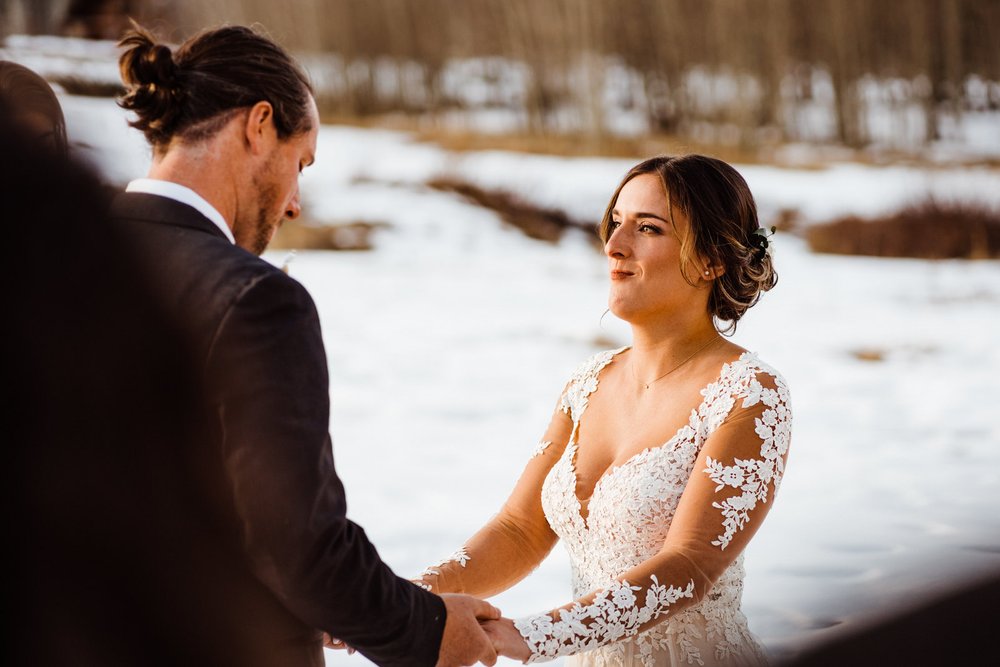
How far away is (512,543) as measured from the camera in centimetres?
268

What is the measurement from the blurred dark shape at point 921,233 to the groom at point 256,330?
1249 cm

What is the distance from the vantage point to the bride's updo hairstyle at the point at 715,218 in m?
2.48

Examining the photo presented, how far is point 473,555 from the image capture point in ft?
8.52

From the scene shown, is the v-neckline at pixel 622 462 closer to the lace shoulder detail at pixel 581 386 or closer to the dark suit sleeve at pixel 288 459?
the lace shoulder detail at pixel 581 386

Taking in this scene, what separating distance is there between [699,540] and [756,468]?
191 mm

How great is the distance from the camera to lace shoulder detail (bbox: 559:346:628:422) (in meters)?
2.74

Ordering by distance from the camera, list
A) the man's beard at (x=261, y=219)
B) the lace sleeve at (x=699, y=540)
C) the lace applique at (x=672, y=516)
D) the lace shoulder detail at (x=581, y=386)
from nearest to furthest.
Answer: the man's beard at (x=261, y=219), the lace sleeve at (x=699, y=540), the lace applique at (x=672, y=516), the lace shoulder detail at (x=581, y=386)

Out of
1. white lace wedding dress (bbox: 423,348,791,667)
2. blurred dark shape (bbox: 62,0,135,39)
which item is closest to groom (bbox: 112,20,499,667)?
white lace wedding dress (bbox: 423,348,791,667)

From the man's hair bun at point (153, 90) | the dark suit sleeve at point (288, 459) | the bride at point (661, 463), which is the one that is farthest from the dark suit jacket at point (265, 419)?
the bride at point (661, 463)

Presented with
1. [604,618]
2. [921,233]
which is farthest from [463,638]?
[921,233]

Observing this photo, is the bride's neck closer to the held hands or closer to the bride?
the bride

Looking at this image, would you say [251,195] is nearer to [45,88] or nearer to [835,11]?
[45,88]

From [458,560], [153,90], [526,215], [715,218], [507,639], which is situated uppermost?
[526,215]

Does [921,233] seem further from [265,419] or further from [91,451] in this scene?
[91,451]
